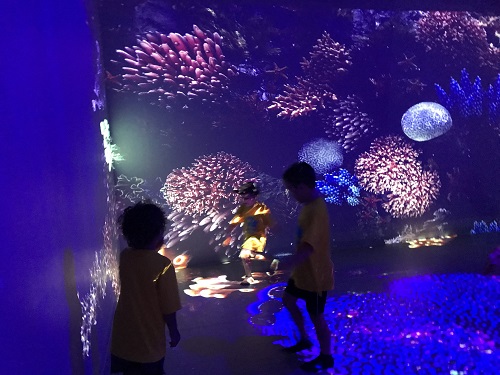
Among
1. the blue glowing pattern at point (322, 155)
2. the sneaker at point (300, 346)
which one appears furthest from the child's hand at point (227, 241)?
the sneaker at point (300, 346)

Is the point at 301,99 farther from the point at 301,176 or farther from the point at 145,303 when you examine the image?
the point at 145,303

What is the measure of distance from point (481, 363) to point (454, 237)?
16.5 feet

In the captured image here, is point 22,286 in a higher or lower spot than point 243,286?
higher

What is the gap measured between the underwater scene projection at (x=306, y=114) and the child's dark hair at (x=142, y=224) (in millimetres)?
4565

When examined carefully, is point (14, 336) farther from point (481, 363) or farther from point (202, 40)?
point (202, 40)

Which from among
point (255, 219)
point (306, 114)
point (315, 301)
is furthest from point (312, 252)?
point (306, 114)

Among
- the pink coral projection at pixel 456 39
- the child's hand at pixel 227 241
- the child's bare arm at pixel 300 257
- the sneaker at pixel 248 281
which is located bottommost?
the sneaker at pixel 248 281

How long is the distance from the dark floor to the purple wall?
126cm

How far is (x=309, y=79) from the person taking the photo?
25.0 ft

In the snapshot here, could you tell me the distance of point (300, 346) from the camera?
13.0 feet

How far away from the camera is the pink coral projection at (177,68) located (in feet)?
22.2

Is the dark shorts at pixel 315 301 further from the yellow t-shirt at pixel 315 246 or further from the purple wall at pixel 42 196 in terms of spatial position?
the purple wall at pixel 42 196

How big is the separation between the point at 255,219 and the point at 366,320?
182cm

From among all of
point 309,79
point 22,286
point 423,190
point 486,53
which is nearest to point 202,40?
point 309,79
